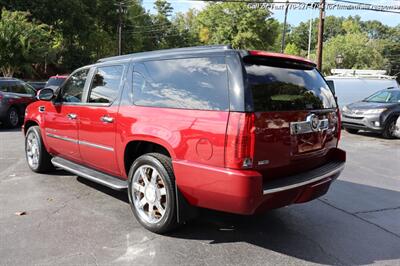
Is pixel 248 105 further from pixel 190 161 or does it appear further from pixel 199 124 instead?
pixel 190 161

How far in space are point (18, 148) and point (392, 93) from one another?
36.7 ft

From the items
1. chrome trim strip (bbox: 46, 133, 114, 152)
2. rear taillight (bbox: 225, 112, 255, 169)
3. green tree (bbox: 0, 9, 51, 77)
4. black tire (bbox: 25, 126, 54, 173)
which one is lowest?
black tire (bbox: 25, 126, 54, 173)

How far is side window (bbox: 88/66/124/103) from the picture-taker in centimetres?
495

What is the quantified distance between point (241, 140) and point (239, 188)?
1.33ft

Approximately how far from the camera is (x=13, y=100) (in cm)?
1262

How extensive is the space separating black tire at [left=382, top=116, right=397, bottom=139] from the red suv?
854 centimetres

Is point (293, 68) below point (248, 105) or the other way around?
the other way around

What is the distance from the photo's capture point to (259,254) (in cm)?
389

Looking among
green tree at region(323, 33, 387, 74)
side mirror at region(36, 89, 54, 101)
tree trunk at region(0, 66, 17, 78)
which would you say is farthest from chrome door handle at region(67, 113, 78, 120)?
green tree at region(323, 33, 387, 74)

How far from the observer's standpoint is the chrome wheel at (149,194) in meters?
4.27

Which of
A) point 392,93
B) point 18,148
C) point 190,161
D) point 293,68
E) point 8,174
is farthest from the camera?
point 392,93

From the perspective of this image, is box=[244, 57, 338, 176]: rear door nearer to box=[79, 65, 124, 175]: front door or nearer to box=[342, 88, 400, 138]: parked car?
box=[79, 65, 124, 175]: front door

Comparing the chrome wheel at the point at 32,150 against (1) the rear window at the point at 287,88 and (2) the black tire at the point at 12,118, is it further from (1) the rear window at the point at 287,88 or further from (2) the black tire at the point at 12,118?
(2) the black tire at the point at 12,118

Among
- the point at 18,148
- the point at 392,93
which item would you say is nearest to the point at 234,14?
the point at 392,93
